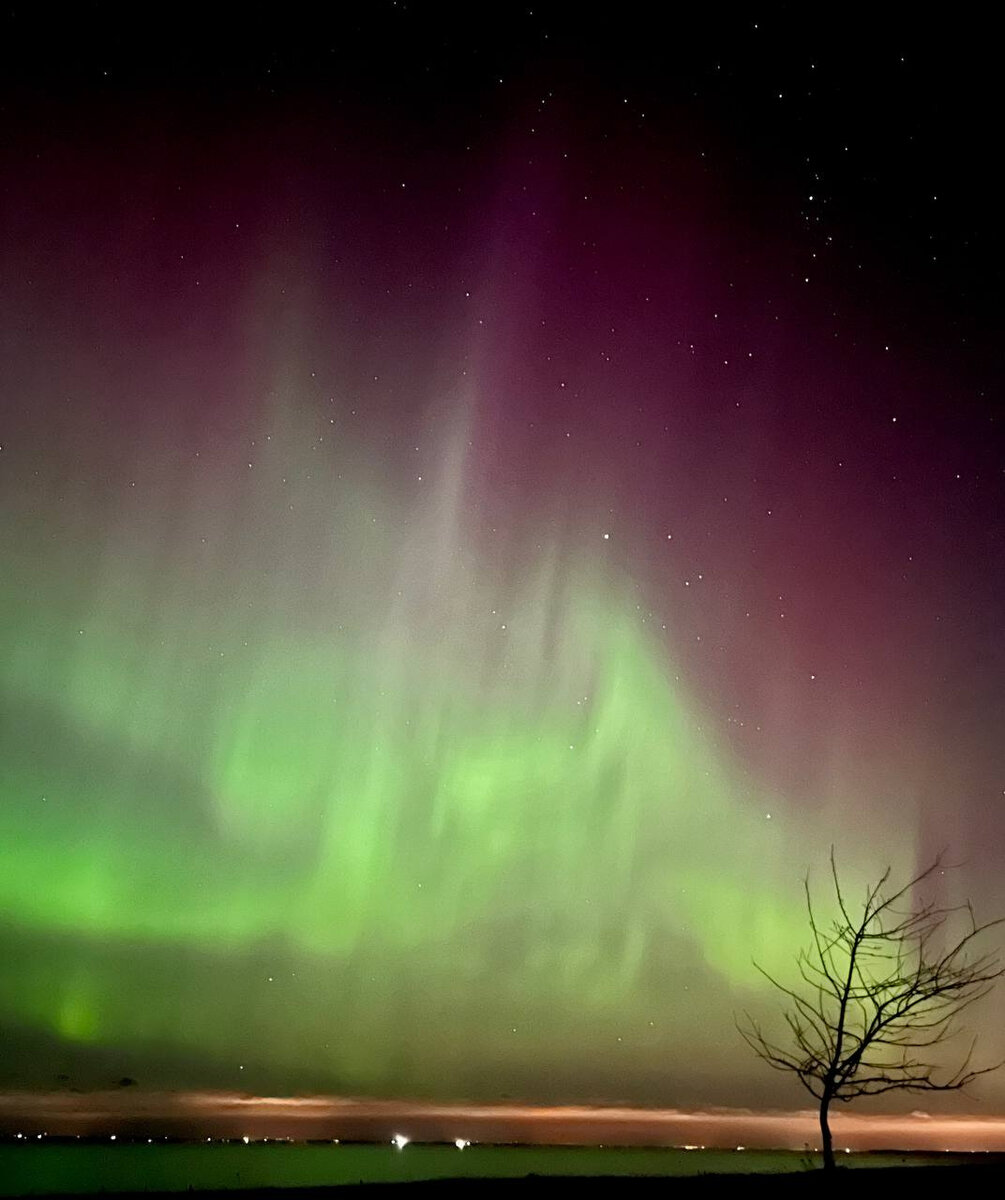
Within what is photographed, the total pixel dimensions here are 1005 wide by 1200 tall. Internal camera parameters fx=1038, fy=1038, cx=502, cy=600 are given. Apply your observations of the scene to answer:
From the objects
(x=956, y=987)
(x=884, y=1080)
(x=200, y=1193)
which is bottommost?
(x=200, y=1193)

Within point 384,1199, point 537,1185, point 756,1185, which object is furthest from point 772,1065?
point 384,1199

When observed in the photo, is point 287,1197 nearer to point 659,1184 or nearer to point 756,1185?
point 659,1184

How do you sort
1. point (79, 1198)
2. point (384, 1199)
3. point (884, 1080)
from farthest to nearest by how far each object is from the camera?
point (884, 1080), point (384, 1199), point (79, 1198)

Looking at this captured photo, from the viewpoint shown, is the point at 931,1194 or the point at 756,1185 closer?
the point at 931,1194

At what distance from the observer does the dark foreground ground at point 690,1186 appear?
14523 mm

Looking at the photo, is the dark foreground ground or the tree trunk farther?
the tree trunk

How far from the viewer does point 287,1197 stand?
14.9 metres

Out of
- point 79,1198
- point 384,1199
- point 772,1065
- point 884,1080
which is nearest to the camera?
point 79,1198

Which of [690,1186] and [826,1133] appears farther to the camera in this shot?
[826,1133]

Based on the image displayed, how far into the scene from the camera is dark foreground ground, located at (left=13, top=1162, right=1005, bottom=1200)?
572 inches

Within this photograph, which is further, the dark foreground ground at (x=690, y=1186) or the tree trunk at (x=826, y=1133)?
the tree trunk at (x=826, y=1133)

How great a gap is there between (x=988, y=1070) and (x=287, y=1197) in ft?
42.3

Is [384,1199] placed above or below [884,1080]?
below

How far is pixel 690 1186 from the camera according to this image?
15.2m
